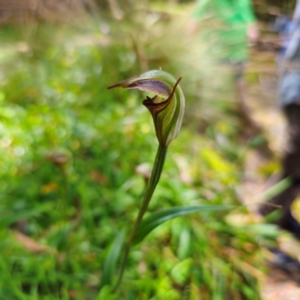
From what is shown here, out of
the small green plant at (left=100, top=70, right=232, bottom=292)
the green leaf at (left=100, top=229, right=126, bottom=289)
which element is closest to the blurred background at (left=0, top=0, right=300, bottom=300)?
the green leaf at (left=100, top=229, right=126, bottom=289)

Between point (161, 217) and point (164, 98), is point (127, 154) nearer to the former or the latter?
point (161, 217)

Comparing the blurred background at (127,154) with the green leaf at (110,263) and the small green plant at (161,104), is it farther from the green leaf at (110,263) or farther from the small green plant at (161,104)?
the small green plant at (161,104)

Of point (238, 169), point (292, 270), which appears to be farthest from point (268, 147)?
point (292, 270)

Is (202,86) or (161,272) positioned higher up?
(202,86)

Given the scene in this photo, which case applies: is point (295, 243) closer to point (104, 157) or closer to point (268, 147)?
point (104, 157)

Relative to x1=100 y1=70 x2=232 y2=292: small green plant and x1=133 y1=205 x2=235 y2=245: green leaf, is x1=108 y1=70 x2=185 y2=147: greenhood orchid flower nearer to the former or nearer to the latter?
x1=100 y1=70 x2=232 y2=292: small green plant

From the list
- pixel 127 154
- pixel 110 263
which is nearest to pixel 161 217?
pixel 110 263
